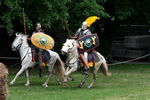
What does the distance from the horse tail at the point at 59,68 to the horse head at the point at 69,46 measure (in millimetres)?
1289

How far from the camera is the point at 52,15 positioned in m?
19.8

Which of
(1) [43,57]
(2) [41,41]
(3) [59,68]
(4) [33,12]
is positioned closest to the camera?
(2) [41,41]

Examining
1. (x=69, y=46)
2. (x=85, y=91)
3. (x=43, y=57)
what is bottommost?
(x=85, y=91)

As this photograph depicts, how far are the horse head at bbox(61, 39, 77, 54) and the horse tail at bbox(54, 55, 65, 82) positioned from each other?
4.23 feet

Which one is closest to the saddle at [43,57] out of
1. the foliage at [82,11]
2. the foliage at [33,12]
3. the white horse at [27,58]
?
the white horse at [27,58]

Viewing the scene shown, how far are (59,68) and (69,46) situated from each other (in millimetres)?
1626

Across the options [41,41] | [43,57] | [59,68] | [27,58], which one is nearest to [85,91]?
[59,68]

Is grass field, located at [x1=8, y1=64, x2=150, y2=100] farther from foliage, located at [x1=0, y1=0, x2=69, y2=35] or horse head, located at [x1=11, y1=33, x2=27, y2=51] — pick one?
foliage, located at [x1=0, y1=0, x2=69, y2=35]

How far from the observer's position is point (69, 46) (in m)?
15.4

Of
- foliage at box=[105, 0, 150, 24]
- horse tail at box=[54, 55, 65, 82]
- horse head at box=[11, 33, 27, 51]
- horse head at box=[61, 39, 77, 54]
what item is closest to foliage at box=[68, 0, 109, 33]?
foliage at box=[105, 0, 150, 24]

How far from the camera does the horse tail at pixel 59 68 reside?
16408mm

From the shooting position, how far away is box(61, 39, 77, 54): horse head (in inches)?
602

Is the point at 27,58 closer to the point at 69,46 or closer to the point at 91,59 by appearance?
the point at 69,46

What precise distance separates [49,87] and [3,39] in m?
12.3
